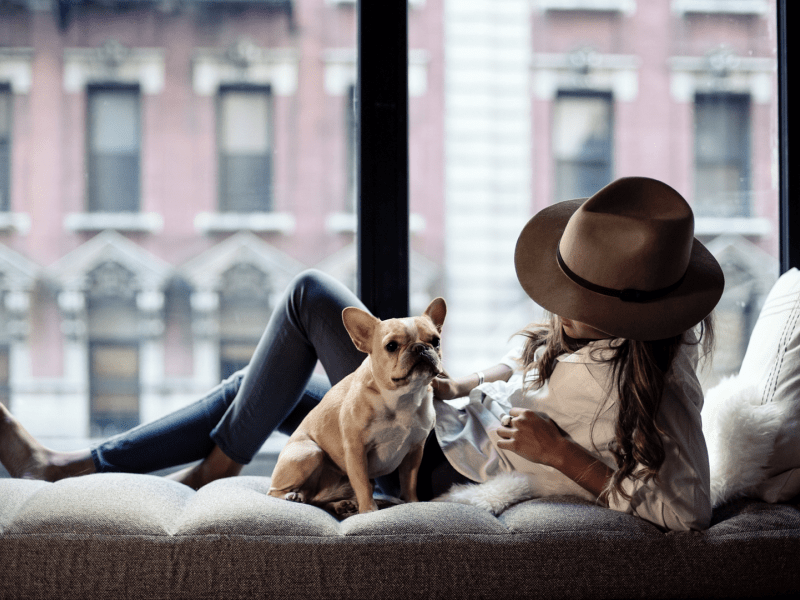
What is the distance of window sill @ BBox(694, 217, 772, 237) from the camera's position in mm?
2352

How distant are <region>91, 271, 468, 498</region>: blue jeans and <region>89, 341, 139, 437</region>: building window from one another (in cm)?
49

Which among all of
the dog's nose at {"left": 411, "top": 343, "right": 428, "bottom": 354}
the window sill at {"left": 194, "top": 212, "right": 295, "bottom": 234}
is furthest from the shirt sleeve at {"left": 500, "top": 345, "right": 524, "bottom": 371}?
the window sill at {"left": 194, "top": 212, "right": 295, "bottom": 234}

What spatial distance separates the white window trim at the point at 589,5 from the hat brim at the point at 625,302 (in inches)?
53.9

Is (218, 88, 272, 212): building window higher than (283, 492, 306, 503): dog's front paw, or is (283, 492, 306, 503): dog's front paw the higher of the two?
(218, 88, 272, 212): building window

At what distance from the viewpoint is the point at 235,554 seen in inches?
47.2

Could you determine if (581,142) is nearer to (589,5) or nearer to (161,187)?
(589,5)

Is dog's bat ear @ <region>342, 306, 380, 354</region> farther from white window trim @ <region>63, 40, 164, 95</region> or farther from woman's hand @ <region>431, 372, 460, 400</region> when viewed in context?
white window trim @ <region>63, 40, 164, 95</region>

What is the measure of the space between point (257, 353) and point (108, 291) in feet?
2.72

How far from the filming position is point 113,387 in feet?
7.33

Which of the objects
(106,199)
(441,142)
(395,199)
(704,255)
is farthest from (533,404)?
(106,199)

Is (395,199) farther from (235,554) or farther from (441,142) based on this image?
(235,554)

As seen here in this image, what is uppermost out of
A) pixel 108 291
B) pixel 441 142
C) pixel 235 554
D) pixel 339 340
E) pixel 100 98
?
pixel 100 98

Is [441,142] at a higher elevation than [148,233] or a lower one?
higher

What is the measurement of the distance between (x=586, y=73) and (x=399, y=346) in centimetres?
153
